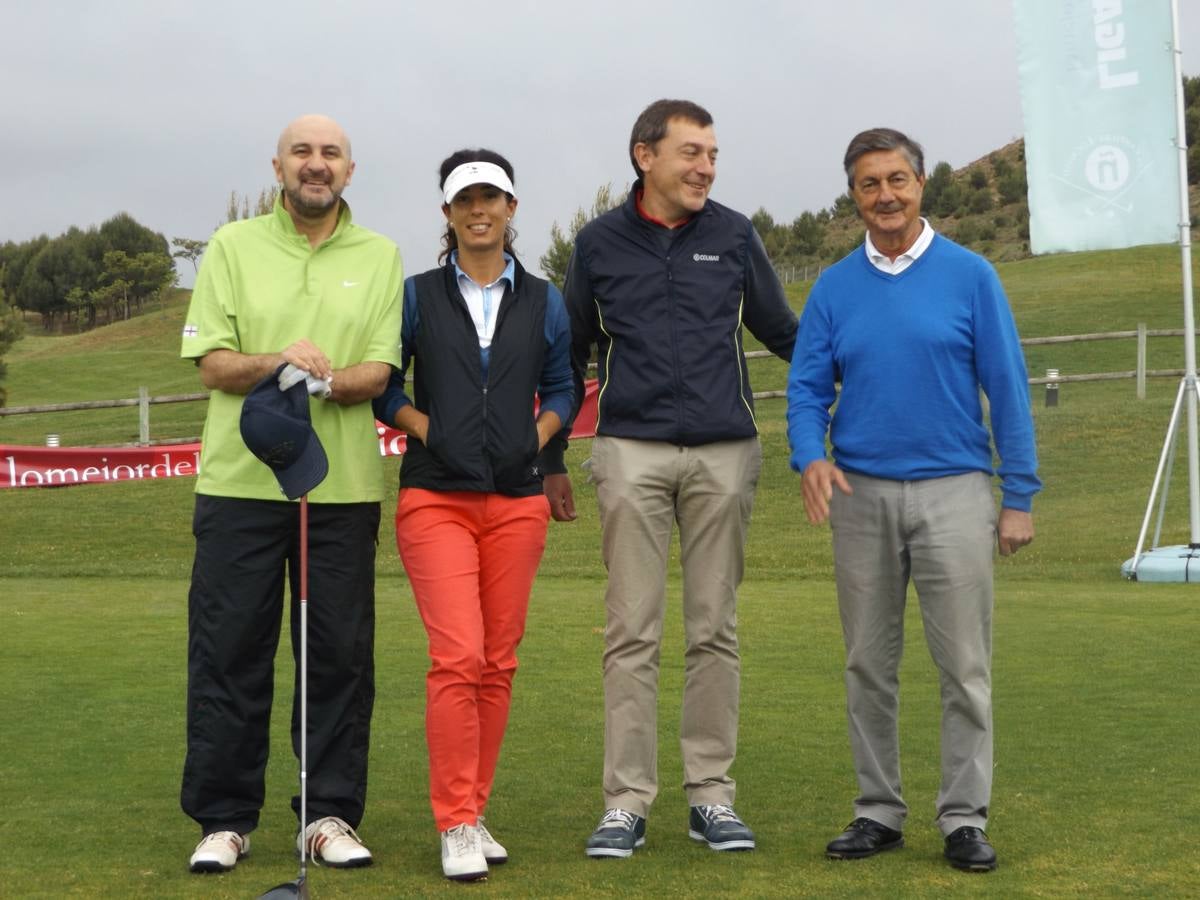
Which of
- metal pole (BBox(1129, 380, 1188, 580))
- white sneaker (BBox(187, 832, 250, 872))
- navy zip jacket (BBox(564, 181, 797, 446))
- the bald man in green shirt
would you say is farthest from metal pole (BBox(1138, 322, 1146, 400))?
white sneaker (BBox(187, 832, 250, 872))

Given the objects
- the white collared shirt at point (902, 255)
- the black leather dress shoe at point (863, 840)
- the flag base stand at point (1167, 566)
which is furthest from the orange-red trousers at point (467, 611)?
the flag base stand at point (1167, 566)

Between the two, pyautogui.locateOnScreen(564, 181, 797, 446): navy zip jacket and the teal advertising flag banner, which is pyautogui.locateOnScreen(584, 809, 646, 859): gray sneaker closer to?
pyautogui.locateOnScreen(564, 181, 797, 446): navy zip jacket

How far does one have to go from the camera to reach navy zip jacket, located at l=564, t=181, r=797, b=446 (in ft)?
16.1

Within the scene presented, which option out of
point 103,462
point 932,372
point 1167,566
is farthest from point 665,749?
point 103,462

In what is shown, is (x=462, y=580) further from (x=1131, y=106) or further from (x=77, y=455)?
(x=77, y=455)

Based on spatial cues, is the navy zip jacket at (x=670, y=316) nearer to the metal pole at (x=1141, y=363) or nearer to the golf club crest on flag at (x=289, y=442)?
the golf club crest on flag at (x=289, y=442)

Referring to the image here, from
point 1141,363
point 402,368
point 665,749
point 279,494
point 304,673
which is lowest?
point 665,749

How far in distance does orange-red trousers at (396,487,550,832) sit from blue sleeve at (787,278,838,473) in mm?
781

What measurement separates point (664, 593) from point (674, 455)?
414 millimetres

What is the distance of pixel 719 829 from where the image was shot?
15.5 feet

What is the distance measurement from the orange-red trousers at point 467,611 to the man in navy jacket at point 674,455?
31 centimetres

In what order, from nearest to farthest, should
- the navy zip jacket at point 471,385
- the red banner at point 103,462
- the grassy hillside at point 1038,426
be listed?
the navy zip jacket at point 471,385 < the grassy hillside at point 1038,426 < the red banner at point 103,462

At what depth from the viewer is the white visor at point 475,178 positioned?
4762mm

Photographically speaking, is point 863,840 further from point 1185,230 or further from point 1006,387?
point 1185,230
